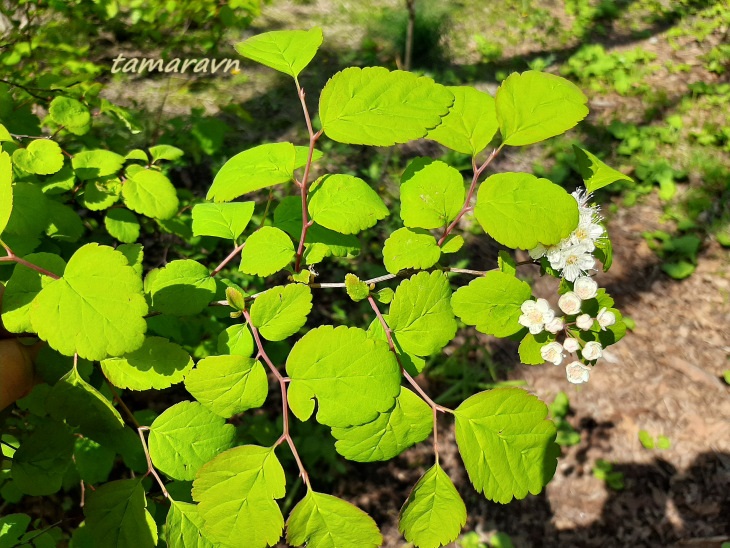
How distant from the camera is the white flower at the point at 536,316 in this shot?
2.74ft

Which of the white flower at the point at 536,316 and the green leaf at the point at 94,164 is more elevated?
the green leaf at the point at 94,164

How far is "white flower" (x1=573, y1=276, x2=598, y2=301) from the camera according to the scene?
0.83m

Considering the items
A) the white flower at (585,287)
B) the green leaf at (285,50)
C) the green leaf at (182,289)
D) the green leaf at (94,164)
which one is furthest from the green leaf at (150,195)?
the white flower at (585,287)

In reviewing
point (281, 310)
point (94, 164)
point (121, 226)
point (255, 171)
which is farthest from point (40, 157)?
point (281, 310)

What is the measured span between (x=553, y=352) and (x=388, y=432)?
0.95ft

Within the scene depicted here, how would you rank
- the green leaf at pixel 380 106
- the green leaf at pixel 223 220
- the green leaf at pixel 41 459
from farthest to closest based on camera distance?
the green leaf at pixel 223 220, the green leaf at pixel 41 459, the green leaf at pixel 380 106

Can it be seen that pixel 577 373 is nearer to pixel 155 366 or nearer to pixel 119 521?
pixel 155 366

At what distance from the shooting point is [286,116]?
3.88 metres

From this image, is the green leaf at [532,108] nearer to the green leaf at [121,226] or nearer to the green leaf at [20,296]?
the green leaf at [20,296]

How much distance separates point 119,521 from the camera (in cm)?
89

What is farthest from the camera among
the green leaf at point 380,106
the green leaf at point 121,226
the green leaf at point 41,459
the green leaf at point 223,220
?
the green leaf at point 121,226

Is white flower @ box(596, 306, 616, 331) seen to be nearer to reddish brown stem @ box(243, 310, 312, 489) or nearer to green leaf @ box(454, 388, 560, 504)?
green leaf @ box(454, 388, 560, 504)

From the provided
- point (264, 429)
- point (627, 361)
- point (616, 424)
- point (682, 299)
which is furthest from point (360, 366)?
point (682, 299)

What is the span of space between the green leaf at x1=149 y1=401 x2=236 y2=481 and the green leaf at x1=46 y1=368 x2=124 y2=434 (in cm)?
8
